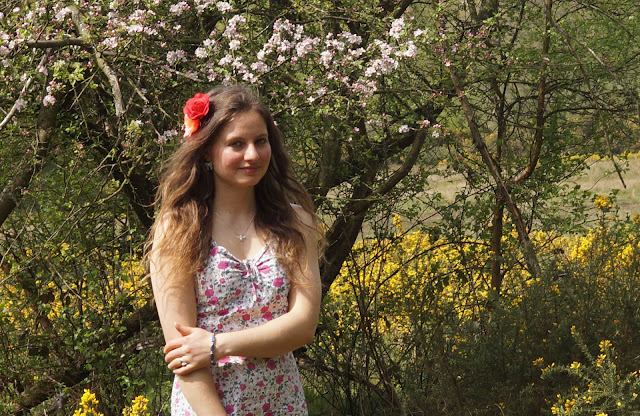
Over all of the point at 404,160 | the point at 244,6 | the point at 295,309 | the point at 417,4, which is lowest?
the point at 295,309

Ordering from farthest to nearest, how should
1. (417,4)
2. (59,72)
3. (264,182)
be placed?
(417,4) → (59,72) → (264,182)

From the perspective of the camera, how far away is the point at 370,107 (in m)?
3.65

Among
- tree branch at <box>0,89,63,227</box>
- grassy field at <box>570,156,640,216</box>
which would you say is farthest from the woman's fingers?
grassy field at <box>570,156,640,216</box>

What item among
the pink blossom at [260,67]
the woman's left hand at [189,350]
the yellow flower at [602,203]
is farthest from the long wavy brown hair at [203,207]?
the yellow flower at [602,203]

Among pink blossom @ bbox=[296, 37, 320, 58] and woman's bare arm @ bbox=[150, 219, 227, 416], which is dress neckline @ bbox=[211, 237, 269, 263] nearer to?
woman's bare arm @ bbox=[150, 219, 227, 416]

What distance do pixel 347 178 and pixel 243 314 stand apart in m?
2.26

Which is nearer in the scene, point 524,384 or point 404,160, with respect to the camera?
point 524,384

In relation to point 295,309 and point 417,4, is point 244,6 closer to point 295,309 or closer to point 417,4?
point 417,4

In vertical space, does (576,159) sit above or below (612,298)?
above

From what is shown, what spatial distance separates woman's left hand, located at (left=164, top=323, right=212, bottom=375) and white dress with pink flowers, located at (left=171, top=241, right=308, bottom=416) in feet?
0.28

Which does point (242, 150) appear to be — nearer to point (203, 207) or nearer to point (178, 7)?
point (203, 207)

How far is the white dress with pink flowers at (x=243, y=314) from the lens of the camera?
7.28 feet

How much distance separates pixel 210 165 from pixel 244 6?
2.19m

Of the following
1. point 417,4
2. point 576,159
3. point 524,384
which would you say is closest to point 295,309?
point 524,384
